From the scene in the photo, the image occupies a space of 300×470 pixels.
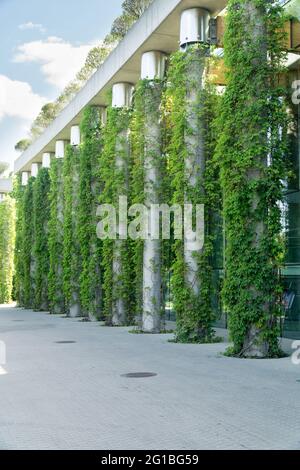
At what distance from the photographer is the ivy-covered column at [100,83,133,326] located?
21516 millimetres

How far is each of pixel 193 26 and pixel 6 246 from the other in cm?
2783

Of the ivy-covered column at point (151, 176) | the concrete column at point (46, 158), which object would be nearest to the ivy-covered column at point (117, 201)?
the ivy-covered column at point (151, 176)

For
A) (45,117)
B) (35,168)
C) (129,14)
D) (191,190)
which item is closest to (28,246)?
(35,168)

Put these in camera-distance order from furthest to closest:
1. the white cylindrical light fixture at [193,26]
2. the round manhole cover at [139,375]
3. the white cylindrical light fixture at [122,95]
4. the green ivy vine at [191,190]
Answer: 1. the white cylindrical light fixture at [122,95]
2. the white cylindrical light fixture at [193,26]
3. the green ivy vine at [191,190]
4. the round manhole cover at [139,375]

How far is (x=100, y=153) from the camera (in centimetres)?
2459

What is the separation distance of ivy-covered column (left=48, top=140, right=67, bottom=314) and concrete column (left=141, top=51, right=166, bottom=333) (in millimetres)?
11057

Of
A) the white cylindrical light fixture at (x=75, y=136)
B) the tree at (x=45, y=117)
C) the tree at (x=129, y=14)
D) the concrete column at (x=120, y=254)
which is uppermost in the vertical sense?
the tree at (x=129, y=14)

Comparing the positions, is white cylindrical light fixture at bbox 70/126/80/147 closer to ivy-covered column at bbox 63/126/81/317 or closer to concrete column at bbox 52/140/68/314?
ivy-covered column at bbox 63/126/81/317

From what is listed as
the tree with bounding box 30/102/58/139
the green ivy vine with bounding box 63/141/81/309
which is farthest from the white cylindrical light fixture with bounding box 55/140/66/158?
the tree with bounding box 30/102/58/139

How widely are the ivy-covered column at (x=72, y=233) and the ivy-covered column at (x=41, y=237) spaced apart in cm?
442

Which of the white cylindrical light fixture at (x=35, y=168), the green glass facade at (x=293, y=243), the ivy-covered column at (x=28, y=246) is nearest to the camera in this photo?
the green glass facade at (x=293, y=243)

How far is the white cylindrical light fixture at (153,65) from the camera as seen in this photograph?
19536 millimetres

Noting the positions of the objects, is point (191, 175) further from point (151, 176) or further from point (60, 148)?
point (60, 148)

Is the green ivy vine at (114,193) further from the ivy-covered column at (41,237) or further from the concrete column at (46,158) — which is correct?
the concrete column at (46,158)
